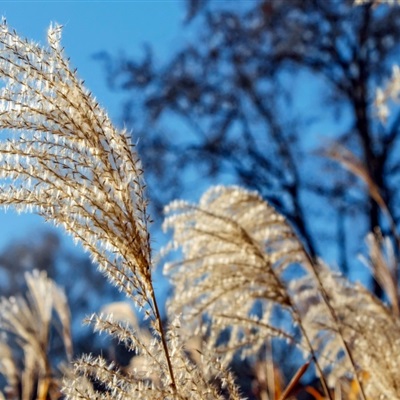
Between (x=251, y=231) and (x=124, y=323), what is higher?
(x=251, y=231)

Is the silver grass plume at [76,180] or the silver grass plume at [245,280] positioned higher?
the silver grass plume at [245,280]

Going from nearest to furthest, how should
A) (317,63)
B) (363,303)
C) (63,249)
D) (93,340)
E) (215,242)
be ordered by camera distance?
1. (215,242)
2. (363,303)
3. (317,63)
4. (93,340)
5. (63,249)

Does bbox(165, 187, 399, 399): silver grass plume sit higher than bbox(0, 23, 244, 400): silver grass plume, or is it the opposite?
bbox(165, 187, 399, 399): silver grass plume

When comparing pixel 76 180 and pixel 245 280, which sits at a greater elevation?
pixel 245 280

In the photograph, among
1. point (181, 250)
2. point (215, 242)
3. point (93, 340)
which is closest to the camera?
point (215, 242)

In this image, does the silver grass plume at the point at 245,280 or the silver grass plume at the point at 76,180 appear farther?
the silver grass plume at the point at 245,280

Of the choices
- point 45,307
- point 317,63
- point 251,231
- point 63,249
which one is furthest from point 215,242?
point 63,249

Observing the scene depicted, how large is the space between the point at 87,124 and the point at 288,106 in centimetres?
1392

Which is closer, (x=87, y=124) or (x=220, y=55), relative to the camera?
(x=87, y=124)

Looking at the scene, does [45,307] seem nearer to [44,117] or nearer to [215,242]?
[215,242]

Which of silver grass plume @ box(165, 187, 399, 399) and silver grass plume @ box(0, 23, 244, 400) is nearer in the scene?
silver grass plume @ box(0, 23, 244, 400)

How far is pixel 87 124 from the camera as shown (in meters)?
1.35

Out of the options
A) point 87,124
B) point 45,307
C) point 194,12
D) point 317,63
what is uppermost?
point 194,12

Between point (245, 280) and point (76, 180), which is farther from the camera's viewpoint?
point (245, 280)
